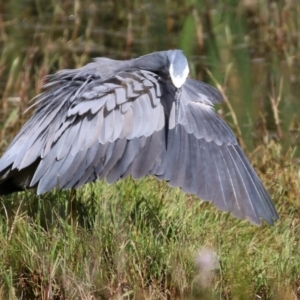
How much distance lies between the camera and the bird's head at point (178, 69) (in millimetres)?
4133

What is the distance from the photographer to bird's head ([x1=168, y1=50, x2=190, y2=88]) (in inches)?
163

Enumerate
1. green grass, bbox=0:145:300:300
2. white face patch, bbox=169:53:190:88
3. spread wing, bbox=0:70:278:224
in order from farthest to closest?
1. white face patch, bbox=169:53:190:88
2. spread wing, bbox=0:70:278:224
3. green grass, bbox=0:145:300:300

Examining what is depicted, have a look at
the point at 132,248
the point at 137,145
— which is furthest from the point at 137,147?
the point at 132,248

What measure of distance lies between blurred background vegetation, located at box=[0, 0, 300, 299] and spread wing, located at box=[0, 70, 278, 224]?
0.21 m

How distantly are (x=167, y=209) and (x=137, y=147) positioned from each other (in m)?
0.68

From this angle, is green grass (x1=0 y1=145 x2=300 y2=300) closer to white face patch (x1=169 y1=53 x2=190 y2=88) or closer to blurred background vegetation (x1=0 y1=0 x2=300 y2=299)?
blurred background vegetation (x1=0 y1=0 x2=300 y2=299)

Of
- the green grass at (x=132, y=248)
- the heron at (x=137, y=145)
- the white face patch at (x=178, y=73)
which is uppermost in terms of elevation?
the white face patch at (x=178, y=73)

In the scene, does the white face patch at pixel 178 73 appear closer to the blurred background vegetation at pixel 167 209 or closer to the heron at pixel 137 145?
the heron at pixel 137 145

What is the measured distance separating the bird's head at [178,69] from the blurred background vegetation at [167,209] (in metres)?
0.65

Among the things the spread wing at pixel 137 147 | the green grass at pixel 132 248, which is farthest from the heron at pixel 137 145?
the green grass at pixel 132 248

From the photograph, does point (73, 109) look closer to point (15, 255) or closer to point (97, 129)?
point (97, 129)

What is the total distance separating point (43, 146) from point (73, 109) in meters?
0.24

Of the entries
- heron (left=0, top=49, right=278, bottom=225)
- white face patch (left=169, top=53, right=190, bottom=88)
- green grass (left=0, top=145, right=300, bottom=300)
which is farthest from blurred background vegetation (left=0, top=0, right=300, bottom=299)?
white face patch (left=169, top=53, right=190, bottom=88)

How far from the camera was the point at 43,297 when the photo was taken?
3.58 metres
